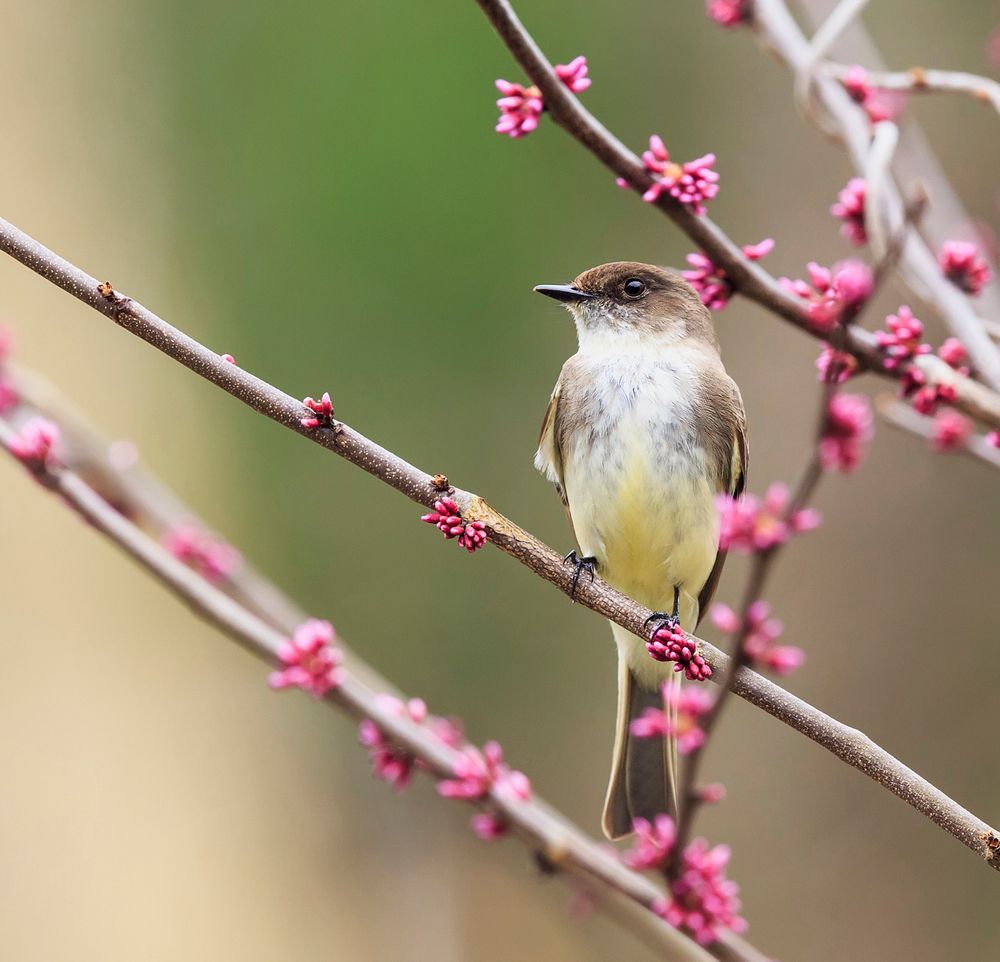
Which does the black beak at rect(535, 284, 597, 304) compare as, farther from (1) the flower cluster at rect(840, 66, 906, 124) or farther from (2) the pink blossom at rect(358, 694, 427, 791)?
(2) the pink blossom at rect(358, 694, 427, 791)

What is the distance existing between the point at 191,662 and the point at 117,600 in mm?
437

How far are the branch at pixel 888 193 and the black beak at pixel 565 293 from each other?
105 cm

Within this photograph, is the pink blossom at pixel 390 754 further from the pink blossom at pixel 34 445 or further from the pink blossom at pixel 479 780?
the pink blossom at pixel 34 445

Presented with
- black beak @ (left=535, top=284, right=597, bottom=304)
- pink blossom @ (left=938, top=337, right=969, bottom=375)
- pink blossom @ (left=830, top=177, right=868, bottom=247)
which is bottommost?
pink blossom @ (left=938, top=337, right=969, bottom=375)

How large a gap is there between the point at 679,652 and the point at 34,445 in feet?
3.68

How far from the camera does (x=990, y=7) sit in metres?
4.94

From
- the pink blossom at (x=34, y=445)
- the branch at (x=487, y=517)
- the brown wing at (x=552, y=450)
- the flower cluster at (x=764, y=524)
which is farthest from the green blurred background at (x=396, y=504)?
the flower cluster at (x=764, y=524)

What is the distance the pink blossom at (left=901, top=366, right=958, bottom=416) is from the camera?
1.88m

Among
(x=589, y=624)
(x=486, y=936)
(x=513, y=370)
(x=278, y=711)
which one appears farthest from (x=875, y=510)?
(x=278, y=711)

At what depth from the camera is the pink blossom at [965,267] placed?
212cm

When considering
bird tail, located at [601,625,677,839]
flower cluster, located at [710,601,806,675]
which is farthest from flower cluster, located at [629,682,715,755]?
bird tail, located at [601,625,677,839]

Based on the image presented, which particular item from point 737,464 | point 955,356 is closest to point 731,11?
point 955,356

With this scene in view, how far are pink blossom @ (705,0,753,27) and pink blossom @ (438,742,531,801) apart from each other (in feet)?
4.33

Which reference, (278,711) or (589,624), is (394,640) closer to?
(278,711)
